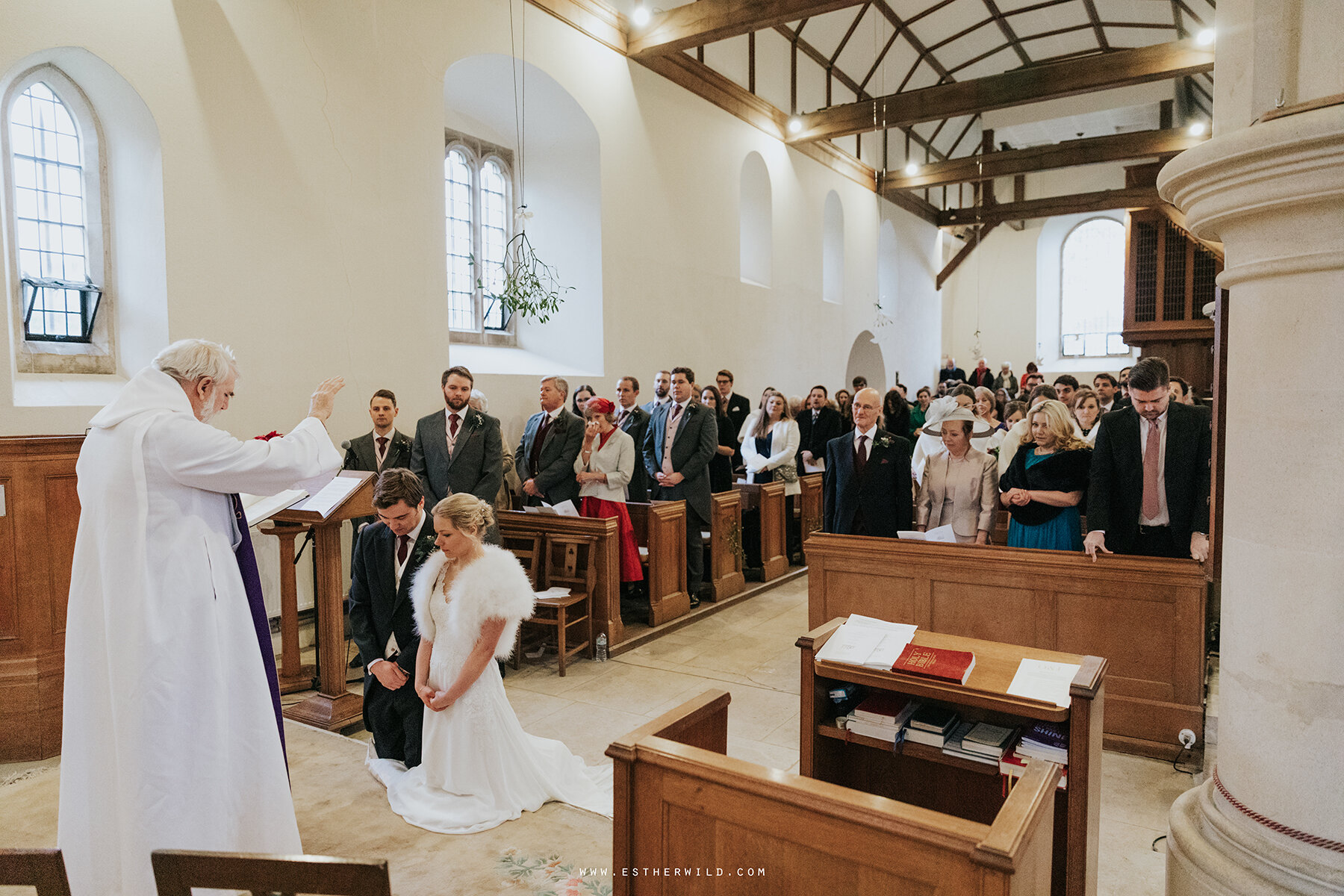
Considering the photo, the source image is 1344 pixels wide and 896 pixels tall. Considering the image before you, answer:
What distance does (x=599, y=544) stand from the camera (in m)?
5.07

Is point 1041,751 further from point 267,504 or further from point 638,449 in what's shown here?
point 638,449

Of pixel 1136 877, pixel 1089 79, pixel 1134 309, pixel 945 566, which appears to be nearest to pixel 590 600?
pixel 945 566

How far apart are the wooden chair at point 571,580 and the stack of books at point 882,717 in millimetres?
2578

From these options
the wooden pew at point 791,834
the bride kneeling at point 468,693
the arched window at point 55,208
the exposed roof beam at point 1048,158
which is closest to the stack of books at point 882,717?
the wooden pew at point 791,834

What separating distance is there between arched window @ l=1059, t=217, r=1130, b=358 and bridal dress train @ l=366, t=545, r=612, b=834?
703 inches

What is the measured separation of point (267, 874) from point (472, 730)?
6.09 feet

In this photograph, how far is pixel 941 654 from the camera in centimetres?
250

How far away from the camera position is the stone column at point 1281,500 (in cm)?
173

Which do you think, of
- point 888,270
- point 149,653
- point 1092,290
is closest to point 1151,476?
point 149,653

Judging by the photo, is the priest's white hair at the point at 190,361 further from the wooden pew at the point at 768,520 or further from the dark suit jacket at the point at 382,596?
the wooden pew at the point at 768,520

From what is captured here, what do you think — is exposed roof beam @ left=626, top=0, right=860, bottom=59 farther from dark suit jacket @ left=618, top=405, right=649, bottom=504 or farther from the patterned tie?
the patterned tie

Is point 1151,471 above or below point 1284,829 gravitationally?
above

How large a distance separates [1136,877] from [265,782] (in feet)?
8.69

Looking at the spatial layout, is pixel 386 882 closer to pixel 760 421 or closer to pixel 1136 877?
pixel 1136 877
